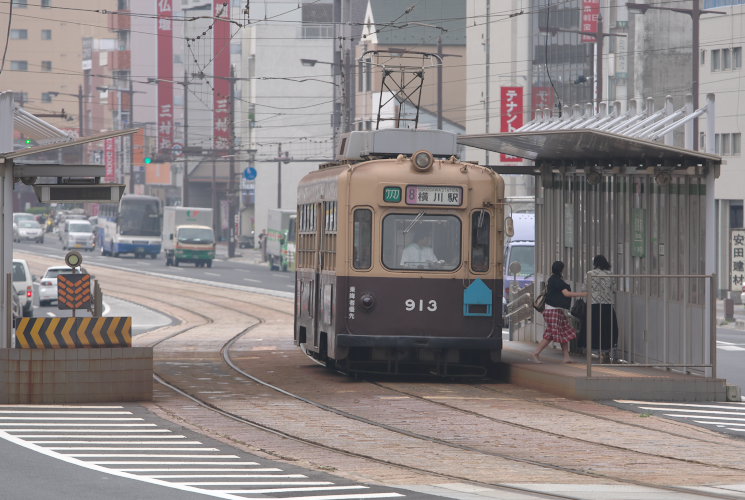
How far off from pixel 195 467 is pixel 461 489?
2.40m

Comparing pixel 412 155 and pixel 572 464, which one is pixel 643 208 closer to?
pixel 412 155

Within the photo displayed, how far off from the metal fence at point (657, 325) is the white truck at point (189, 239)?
5640cm

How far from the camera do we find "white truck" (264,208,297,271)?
2940 inches

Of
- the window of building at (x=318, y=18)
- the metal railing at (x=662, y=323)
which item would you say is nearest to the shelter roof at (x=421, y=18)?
the window of building at (x=318, y=18)

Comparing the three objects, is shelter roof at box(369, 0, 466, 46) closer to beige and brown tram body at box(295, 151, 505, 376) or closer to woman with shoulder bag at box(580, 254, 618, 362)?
woman with shoulder bag at box(580, 254, 618, 362)

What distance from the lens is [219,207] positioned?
390 ft

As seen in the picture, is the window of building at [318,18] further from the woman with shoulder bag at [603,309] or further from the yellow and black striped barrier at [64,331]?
the yellow and black striped barrier at [64,331]

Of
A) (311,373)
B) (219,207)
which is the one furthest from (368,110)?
(311,373)

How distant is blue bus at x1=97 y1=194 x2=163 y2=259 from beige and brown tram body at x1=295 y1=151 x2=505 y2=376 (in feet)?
211

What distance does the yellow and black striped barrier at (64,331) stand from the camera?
58.7 feet

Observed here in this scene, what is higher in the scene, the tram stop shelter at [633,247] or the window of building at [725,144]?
the window of building at [725,144]

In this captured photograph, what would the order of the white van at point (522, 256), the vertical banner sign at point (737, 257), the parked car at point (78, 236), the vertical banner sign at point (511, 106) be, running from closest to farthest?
the white van at point (522, 256), the vertical banner sign at point (737, 257), the vertical banner sign at point (511, 106), the parked car at point (78, 236)

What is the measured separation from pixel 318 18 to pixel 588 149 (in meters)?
84.0

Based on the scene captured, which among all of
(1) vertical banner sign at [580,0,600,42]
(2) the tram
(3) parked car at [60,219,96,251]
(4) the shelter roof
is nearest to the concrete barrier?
(2) the tram
